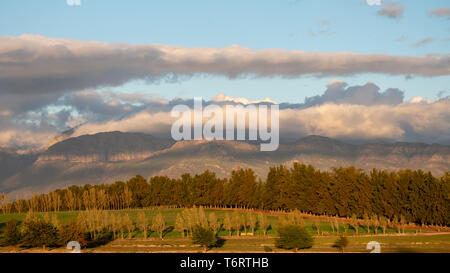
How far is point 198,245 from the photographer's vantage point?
291 feet

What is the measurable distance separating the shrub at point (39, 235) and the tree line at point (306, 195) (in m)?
61.5

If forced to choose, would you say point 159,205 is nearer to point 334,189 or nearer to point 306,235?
point 334,189

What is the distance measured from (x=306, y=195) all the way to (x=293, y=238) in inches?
3186

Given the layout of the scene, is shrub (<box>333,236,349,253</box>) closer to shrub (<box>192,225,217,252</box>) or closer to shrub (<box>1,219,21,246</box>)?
shrub (<box>192,225,217,252</box>)

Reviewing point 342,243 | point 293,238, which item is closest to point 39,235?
point 293,238

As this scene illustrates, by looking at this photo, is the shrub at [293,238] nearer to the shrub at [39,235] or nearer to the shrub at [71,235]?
the shrub at [71,235]

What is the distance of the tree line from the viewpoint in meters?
122

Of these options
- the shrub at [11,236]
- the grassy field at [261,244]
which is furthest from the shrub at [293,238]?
the shrub at [11,236]

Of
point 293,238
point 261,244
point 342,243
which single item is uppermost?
point 293,238

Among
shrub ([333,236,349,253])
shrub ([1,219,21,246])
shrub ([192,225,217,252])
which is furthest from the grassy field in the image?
shrub ([1,219,21,246])

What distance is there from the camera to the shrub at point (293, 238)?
251 ft

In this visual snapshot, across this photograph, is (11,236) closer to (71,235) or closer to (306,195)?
(71,235)

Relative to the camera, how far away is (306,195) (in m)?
156
